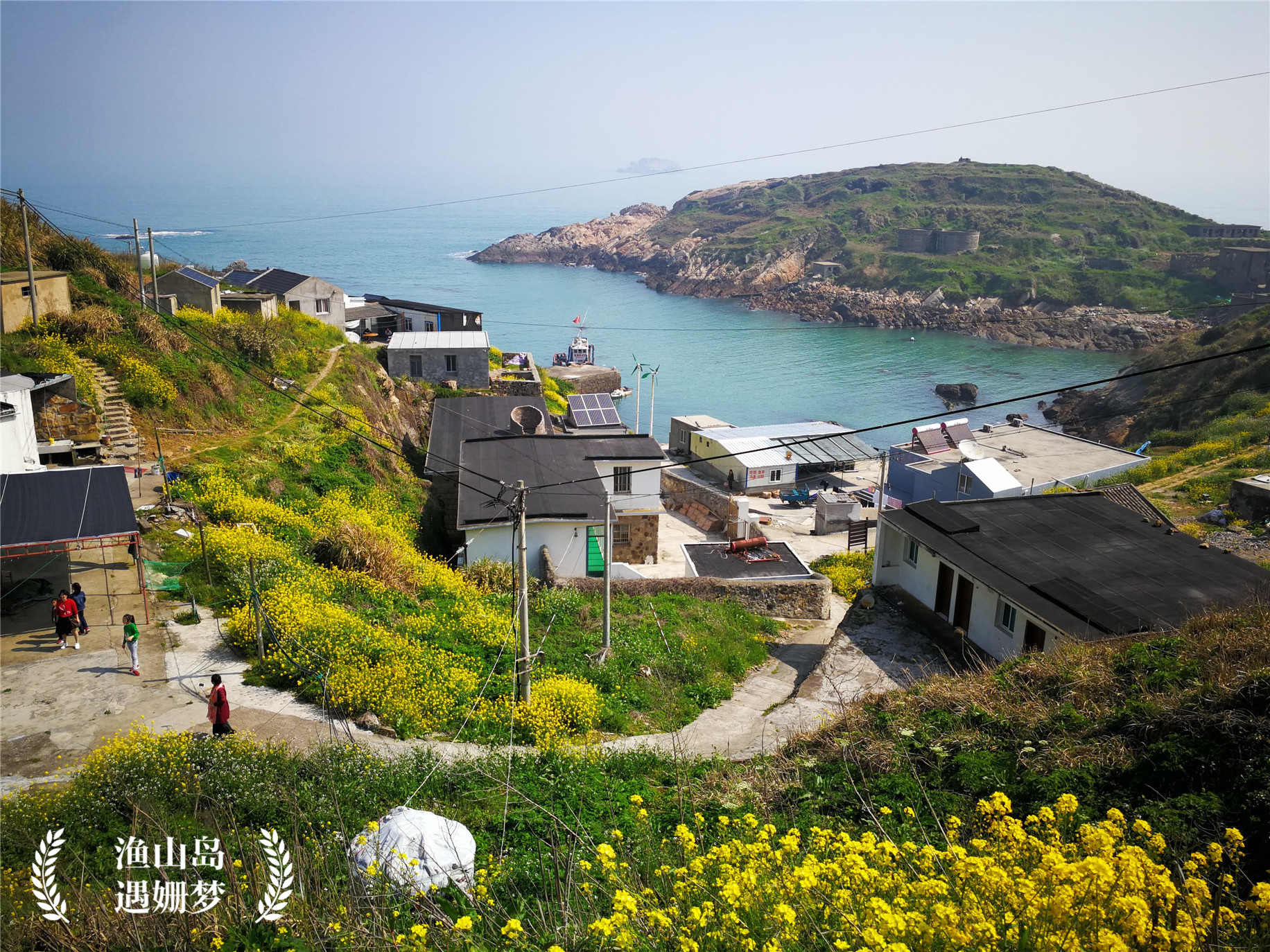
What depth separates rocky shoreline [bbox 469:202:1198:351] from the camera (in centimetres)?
8525

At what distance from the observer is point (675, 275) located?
4771 inches

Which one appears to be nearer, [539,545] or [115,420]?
[539,545]

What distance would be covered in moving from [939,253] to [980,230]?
403 inches

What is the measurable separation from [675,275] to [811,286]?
22987 millimetres

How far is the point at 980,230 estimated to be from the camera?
11631cm

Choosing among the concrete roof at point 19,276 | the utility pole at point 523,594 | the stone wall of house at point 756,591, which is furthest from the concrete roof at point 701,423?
the utility pole at point 523,594

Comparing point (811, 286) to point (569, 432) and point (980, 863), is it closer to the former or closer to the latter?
point (569, 432)

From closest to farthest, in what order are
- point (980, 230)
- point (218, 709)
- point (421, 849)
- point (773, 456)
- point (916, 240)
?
1. point (421, 849)
2. point (218, 709)
3. point (773, 456)
4. point (916, 240)
5. point (980, 230)

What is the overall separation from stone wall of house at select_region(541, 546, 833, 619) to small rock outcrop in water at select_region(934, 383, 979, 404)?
162 feet

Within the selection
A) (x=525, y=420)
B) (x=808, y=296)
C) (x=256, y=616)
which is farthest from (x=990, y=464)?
(x=808, y=296)

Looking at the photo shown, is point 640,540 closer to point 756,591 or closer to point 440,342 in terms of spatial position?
point 756,591

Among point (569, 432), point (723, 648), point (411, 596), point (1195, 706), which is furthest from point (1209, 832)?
point (569, 432)

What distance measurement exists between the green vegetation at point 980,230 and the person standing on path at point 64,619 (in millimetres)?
99912

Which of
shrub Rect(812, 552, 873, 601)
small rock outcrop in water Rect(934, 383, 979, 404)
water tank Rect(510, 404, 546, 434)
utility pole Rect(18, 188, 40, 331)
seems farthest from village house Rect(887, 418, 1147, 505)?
utility pole Rect(18, 188, 40, 331)
